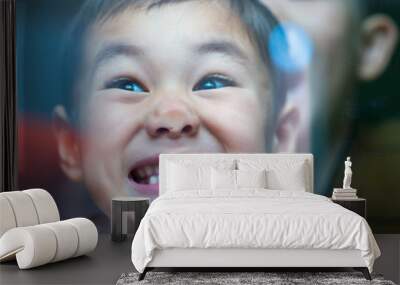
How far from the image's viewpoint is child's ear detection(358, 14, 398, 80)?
7508mm

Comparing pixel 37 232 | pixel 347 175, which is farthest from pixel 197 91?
pixel 37 232

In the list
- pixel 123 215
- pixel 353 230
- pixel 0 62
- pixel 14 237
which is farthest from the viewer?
pixel 0 62

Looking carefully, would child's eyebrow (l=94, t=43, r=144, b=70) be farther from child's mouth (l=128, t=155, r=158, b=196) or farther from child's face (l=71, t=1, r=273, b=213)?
child's mouth (l=128, t=155, r=158, b=196)

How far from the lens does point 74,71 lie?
7555 millimetres

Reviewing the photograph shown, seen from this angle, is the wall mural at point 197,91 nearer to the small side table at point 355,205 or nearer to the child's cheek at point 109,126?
the child's cheek at point 109,126

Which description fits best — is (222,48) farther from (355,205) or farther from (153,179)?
(355,205)

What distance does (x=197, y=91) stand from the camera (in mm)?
7465

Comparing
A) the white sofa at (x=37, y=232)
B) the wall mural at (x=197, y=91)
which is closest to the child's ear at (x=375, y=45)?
the wall mural at (x=197, y=91)

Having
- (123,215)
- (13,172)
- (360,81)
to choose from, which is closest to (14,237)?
(123,215)

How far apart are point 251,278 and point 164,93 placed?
10.6 feet

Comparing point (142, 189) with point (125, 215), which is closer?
point (125, 215)

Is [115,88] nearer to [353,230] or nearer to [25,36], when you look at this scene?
[25,36]

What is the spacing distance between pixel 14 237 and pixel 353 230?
2717 mm

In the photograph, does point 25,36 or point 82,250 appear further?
point 25,36
